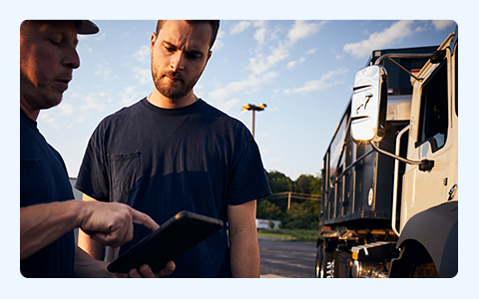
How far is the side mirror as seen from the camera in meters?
1.89

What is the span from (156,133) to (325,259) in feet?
13.1

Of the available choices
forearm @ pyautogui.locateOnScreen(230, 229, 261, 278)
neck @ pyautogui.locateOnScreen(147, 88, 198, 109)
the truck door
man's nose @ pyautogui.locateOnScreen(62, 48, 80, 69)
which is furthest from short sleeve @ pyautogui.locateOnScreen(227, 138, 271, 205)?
the truck door

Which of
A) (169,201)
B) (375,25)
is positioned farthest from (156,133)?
(375,25)

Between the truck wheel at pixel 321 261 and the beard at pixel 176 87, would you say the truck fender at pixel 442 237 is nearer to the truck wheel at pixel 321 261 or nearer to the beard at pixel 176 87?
the beard at pixel 176 87

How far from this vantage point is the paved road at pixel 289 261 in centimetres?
662

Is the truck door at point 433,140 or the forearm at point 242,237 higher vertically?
the truck door at point 433,140

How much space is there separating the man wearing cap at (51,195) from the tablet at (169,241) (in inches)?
1.8

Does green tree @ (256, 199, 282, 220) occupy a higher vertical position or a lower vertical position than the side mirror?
lower

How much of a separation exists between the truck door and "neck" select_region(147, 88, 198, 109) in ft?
4.11

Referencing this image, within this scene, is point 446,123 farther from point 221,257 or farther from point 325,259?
point 325,259

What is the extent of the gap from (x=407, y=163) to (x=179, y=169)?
4.70 ft

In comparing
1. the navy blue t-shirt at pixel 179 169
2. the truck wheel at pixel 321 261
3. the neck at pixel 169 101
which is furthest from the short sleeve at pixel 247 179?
the truck wheel at pixel 321 261

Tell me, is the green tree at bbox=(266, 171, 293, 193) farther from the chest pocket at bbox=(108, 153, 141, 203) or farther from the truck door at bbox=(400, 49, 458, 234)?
the truck door at bbox=(400, 49, 458, 234)

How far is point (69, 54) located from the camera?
1.61m
